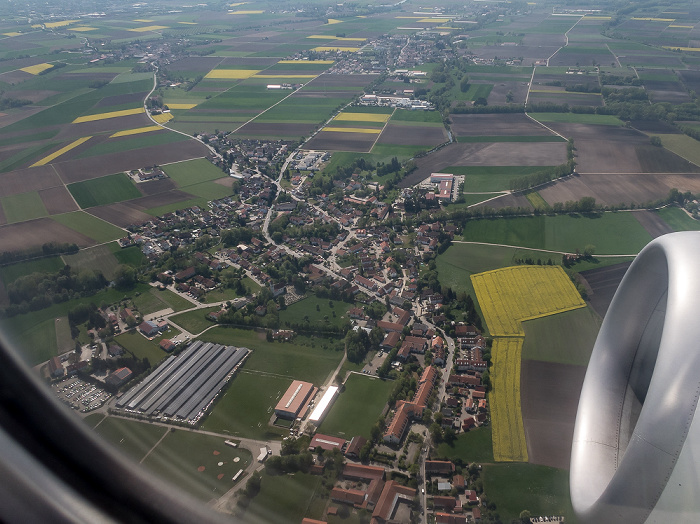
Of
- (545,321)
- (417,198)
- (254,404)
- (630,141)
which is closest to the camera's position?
(254,404)

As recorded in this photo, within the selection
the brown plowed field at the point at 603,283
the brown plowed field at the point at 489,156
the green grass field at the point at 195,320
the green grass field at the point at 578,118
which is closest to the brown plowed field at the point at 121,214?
the green grass field at the point at 195,320

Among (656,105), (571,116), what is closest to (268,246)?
(571,116)

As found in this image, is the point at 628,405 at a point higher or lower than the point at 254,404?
higher

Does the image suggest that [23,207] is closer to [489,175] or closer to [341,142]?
[341,142]

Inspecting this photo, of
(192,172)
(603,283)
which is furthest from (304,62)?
(603,283)

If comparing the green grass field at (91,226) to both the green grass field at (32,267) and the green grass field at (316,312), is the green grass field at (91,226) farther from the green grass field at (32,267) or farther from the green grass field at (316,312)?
the green grass field at (316,312)

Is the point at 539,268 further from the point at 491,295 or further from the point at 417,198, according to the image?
the point at 417,198

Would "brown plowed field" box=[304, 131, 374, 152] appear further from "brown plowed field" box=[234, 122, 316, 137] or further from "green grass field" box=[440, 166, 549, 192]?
"green grass field" box=[440, 166, 549, 192]
